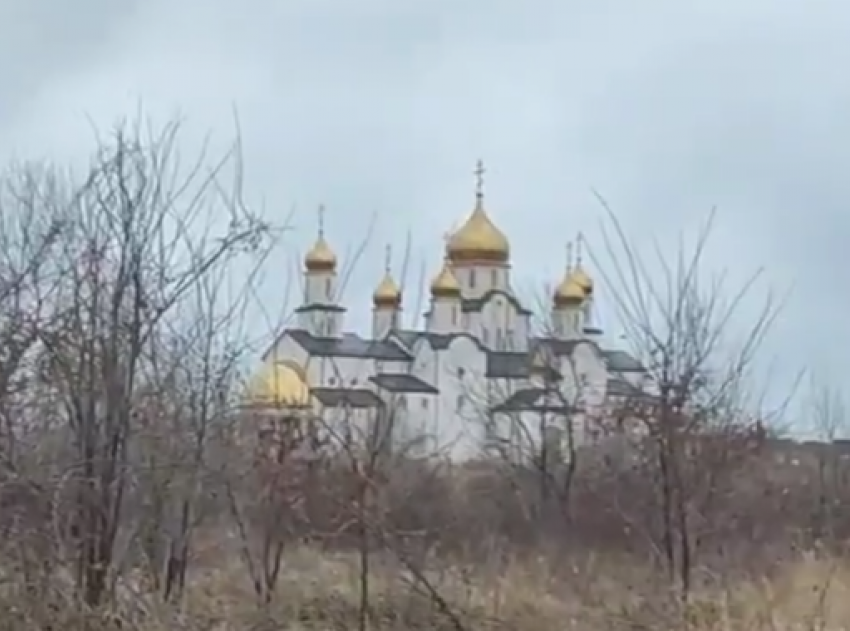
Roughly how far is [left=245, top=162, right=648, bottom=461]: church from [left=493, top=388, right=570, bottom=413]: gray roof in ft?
0.08

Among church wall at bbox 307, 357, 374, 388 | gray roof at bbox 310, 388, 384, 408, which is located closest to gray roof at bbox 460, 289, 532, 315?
church wall at bbox 307, 357, 374, 388

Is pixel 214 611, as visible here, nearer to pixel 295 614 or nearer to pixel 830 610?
pixel 295 614

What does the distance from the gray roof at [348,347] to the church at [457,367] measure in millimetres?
38

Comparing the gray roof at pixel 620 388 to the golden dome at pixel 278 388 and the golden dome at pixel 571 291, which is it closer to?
the golden dome at pixel 278 388

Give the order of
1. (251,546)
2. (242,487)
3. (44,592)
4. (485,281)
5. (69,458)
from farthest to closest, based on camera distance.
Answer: (485,281) < (251,546) < (242,487) < (69,458) < (44,592)

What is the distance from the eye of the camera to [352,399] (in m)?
9.70

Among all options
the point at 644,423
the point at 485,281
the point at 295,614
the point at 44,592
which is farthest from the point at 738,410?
the point at 485,281

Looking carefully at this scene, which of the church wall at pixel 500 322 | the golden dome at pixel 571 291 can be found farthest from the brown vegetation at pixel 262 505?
the church wall at pixel 500 322

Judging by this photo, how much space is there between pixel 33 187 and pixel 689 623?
12.5 feet

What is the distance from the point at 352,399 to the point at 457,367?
28.2 m

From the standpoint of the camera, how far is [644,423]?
9.62 m

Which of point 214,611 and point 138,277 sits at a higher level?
point 138,277

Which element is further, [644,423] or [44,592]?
[644,423]

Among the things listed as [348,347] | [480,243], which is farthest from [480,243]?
[348,347]
